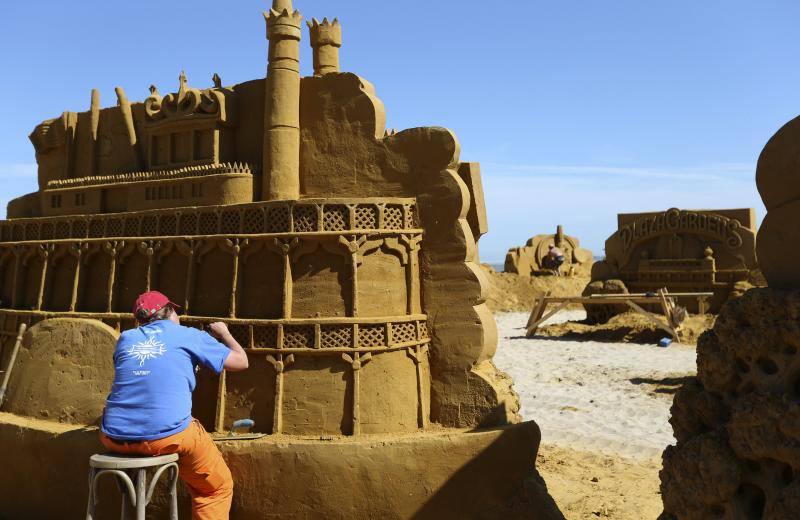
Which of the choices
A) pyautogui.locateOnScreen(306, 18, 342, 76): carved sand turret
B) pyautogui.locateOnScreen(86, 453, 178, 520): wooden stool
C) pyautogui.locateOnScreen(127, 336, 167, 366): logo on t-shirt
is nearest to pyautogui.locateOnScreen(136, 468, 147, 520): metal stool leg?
pyautogui.locateOnScreen(86, 453, 178, 520): wooden stool

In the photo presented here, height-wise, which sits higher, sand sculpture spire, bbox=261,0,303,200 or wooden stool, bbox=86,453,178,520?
sand sculpture spire, bbox=261,0,303,200

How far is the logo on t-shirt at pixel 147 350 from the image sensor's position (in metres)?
4.03

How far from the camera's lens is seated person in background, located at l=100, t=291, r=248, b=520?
13.1 ft

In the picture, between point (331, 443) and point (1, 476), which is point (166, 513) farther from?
point (1, 476)

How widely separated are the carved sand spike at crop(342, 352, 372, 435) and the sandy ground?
2328mm

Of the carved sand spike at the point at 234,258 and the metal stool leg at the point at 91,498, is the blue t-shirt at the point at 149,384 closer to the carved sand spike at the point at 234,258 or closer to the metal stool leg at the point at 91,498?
the metal stool leg at the point at 91,498

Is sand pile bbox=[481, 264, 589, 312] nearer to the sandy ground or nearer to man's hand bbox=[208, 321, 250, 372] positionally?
the sandy ground

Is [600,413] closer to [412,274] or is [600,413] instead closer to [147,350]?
[412,274]

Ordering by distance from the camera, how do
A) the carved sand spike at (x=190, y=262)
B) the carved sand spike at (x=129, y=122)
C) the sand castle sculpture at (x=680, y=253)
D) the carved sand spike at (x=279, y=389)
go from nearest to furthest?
the carved sand spike at (x=279, y=389)
the carved sand spike at (x=190, y=262)
the carved sand spike at (x=129, y=122)
the sand castle sculpture at (x=680, y=253)

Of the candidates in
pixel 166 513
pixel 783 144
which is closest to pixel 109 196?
pixel 166 513

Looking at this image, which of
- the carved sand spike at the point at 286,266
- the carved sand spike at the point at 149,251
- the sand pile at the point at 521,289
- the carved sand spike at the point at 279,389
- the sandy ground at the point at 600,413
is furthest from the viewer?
the sand pile at the point at 521,289

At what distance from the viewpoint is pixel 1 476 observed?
628cm

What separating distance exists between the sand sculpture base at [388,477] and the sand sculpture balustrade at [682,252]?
14.7 m

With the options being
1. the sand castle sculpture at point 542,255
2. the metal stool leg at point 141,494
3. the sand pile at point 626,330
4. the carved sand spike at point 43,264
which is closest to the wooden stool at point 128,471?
the metal stool leg at point 141,494
